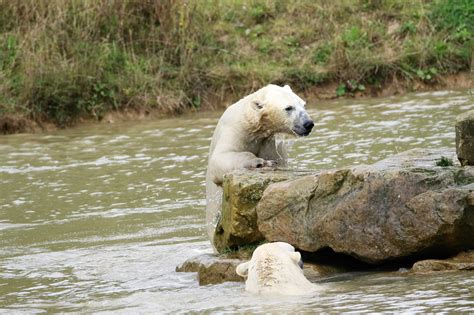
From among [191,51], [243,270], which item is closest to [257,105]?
[243,270]

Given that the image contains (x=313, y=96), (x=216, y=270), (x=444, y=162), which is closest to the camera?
(x=444, y=162)

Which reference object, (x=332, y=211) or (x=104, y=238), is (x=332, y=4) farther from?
(x=332, y=211)

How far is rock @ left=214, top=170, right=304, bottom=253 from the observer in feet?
28.5

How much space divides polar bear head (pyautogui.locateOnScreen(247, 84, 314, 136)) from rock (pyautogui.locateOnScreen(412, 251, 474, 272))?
1810 millimetres

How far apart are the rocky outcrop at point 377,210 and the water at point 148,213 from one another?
0.27 metres

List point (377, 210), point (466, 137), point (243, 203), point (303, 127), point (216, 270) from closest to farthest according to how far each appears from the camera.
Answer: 1. point (377, 210)
2. point (466, 137)
3. point (216, 270)
4. point (243, 203)
5. point (303, 127)

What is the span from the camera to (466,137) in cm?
839

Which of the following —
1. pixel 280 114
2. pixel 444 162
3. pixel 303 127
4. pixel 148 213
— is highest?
pixel 280 114

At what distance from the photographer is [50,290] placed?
9094 mm

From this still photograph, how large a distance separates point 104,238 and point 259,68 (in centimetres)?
1082

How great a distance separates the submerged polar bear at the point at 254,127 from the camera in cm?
919

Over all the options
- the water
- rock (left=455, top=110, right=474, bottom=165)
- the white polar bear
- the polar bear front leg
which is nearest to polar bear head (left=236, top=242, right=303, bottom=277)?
the white polar bear

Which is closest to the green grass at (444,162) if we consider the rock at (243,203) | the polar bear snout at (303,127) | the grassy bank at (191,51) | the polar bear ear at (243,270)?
the rock at (243,203)

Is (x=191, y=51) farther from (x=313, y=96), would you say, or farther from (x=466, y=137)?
(x=466, y=137)
